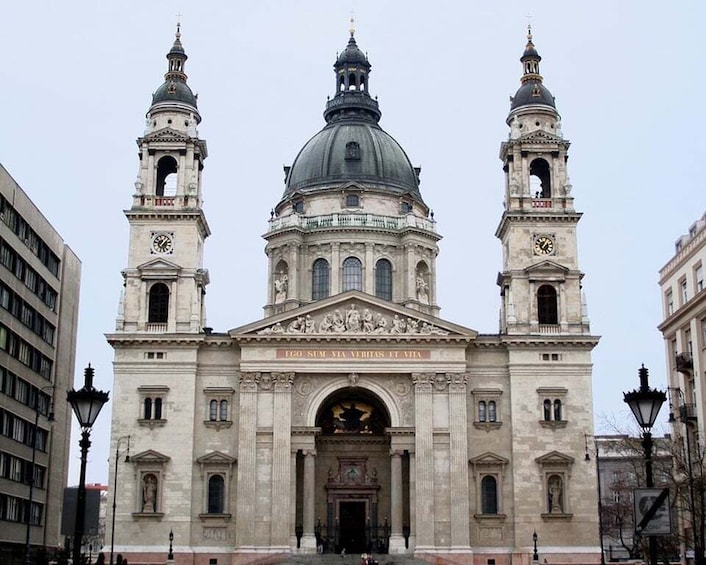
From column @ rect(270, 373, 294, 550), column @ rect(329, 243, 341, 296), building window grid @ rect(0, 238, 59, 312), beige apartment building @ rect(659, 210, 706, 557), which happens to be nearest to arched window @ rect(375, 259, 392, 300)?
column @ rect(329, 243, 341, 296)

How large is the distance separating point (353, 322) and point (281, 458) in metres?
8.88

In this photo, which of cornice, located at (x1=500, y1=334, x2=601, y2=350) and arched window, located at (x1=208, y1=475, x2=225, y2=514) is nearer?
arched window, located at (x1=208, y1=475, x2=225, y2=514)

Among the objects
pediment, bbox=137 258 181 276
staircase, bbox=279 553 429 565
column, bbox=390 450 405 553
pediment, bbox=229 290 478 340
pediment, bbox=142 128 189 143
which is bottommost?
staircase, bbox=279 553 429 565

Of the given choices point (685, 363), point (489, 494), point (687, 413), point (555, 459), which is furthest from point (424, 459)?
point (685, 363)

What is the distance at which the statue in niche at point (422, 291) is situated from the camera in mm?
73938

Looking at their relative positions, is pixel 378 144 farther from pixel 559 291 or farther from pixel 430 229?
pixel 559 291

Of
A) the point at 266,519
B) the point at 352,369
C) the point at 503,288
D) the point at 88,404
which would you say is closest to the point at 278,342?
the point at 352,369

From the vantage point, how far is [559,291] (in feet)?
211

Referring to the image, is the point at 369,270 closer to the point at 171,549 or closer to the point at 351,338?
the point at 351,338

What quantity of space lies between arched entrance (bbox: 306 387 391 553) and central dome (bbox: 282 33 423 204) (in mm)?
17271

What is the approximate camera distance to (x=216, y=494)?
61.4m

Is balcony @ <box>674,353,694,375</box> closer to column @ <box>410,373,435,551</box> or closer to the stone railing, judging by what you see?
column @ <box>410,373,435,551</box>

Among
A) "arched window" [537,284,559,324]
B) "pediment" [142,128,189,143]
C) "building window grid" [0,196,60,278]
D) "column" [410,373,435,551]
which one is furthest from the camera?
"pediment" [142,128,189,143]

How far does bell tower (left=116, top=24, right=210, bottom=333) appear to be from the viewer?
6366cm
